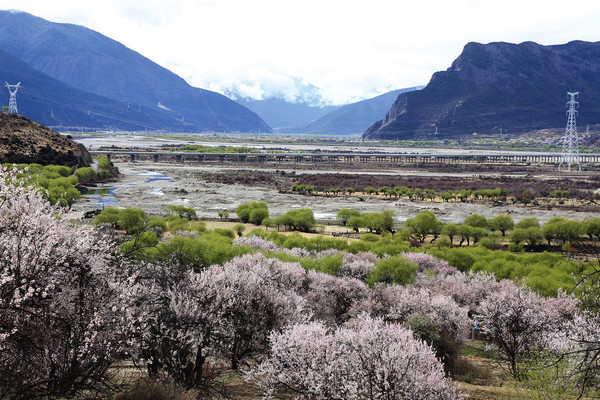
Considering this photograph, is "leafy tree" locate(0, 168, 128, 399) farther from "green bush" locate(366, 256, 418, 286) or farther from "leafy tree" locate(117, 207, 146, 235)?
"leafy tree" locate(117, 207, 146, 235)

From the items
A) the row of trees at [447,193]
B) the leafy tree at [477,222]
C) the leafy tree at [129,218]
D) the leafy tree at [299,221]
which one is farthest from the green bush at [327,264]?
the row of trees at [447,193]

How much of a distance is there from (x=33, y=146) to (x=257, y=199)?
55.3 meters

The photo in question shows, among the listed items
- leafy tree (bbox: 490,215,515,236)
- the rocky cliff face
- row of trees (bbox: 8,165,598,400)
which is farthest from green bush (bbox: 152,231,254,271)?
the rocky cliff face

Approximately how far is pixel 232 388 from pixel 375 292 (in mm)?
14109

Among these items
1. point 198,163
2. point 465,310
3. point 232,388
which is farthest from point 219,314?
point 198,163

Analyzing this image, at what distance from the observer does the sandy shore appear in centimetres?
8162

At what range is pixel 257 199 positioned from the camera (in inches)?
3789

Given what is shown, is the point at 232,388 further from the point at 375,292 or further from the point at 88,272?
the point at 375,292

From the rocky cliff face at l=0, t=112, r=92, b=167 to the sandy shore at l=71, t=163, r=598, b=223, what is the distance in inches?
579

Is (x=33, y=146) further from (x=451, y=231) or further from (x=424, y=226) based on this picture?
(x=451, y=231)

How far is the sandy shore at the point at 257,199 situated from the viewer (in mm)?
81625

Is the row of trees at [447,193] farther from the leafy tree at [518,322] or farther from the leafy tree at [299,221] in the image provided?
the leafy tree at [518,322]

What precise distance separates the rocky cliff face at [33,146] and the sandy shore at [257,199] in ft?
48.2

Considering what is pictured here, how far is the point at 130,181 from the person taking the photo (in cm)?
12169
